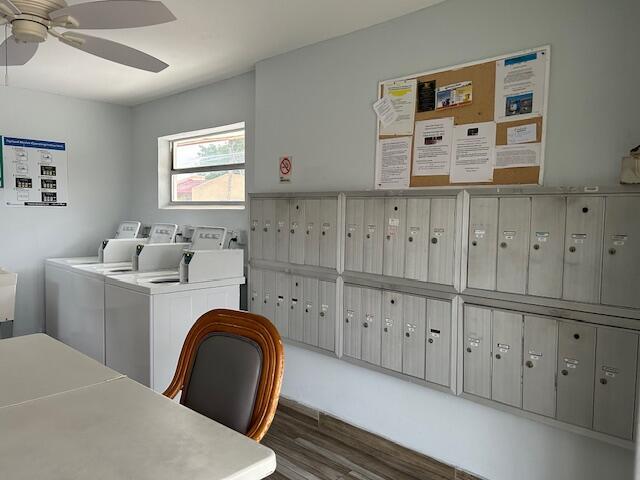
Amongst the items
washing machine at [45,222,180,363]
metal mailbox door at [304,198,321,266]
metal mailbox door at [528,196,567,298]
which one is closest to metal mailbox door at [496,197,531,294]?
metal mailbox door at [528,196,567,298]

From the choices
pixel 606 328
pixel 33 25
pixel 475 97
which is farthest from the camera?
pixel 475 97

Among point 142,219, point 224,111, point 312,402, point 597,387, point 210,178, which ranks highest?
point 224,111

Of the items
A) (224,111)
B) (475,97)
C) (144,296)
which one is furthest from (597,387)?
(224,111)

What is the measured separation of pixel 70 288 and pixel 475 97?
3.53 m

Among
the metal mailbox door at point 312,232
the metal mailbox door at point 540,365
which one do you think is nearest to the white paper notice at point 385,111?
the metal mailbox door at point 312,232

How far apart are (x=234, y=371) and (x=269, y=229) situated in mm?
1807

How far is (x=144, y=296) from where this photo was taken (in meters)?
2.99

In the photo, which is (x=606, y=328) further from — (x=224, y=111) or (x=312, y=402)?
(x=224, y=111)

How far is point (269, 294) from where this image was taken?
3.28 meters

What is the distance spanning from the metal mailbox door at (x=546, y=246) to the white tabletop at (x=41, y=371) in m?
1.75

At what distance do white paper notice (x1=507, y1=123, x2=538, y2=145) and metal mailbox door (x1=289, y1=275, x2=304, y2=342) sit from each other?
1535mm

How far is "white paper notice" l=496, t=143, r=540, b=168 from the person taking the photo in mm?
2143

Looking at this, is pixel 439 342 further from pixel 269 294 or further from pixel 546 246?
pixel 269 294

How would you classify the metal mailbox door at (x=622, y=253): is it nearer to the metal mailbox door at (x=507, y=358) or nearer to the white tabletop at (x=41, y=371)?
the metal mailbox door at (x=507, y=358)
